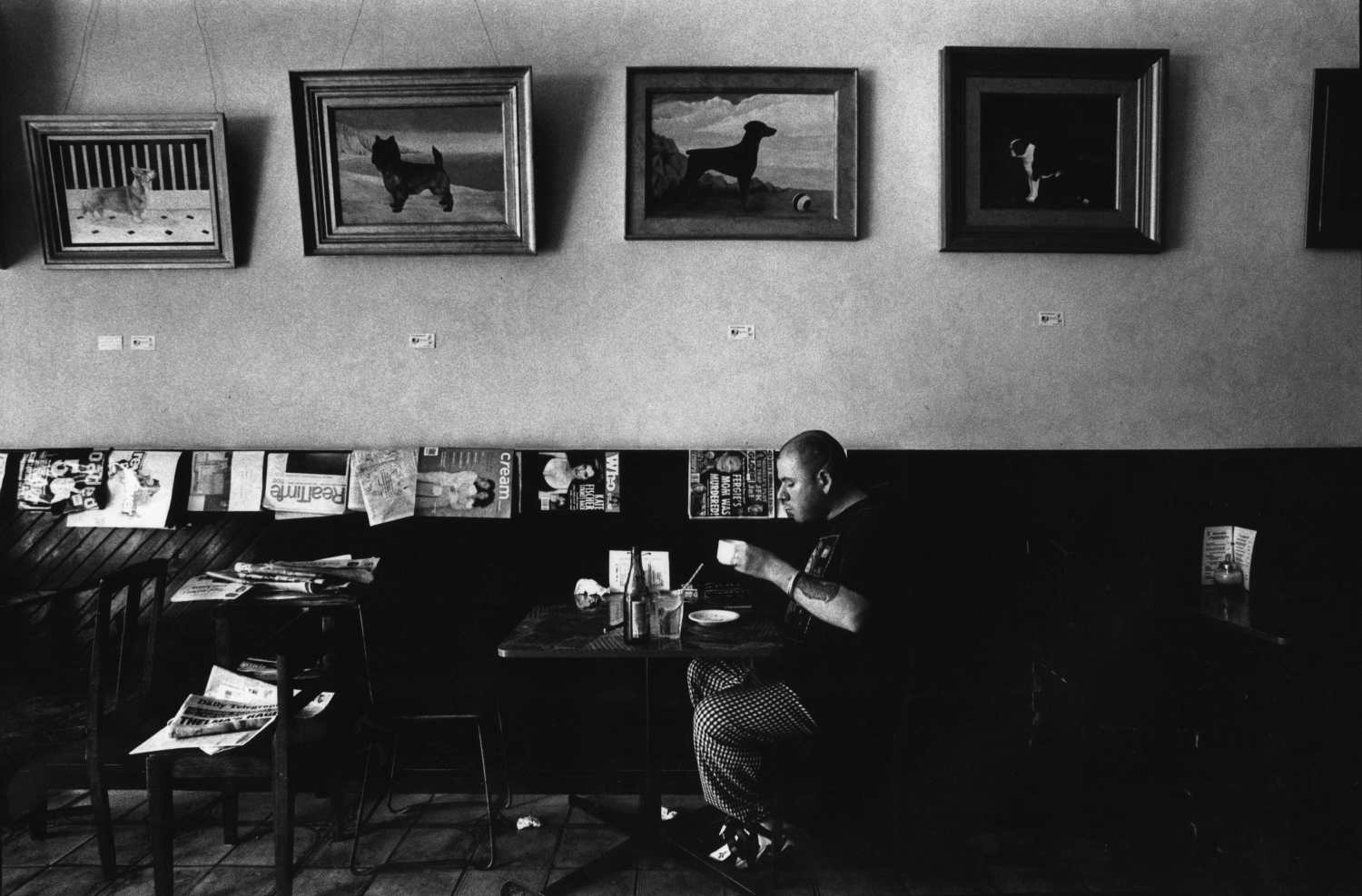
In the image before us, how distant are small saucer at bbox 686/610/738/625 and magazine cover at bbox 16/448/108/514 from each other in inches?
108

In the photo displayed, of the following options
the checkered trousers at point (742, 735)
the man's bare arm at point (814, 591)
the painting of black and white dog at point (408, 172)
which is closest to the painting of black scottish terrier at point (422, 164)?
the painting of black and white dog at point (408, 172)

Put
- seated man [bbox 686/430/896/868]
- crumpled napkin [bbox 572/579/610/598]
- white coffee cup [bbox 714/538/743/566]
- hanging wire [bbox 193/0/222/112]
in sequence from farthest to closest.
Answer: hanging wire [bbox 193/0/222/112] < crumpled napkin [bbox 572/579/610/598] < white coffee cup [bbox 714/538/743/566] < seated man [bbox 686/430/896/868]

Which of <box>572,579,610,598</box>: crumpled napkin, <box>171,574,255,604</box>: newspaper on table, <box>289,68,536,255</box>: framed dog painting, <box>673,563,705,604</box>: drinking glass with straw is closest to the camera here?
<box>171,574,255,604</box>: newspaper on table

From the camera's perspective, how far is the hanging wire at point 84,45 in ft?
11.7

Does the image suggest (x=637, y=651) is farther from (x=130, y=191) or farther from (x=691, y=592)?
(x=130, y=191)

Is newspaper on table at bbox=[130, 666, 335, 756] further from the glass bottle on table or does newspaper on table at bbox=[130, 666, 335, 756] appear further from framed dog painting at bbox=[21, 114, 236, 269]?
framed dog painting at bbox=[21, 114, 236, 269]

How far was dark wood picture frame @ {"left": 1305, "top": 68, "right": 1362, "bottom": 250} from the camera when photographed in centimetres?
353

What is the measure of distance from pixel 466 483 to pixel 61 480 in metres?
1.81

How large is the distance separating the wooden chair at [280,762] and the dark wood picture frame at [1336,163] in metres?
4.49

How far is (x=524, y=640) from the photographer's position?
270 centimetres

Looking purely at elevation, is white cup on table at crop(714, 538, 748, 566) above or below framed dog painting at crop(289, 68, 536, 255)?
below

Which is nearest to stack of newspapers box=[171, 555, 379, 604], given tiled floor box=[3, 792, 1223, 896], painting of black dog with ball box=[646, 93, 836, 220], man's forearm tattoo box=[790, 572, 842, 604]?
tiled floor box=[3, 792, 1223, 896]

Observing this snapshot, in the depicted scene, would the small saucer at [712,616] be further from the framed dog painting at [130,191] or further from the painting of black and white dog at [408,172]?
the framed dog painting at [130,191]

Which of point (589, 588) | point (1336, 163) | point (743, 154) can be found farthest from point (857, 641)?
point (1336, 163)
